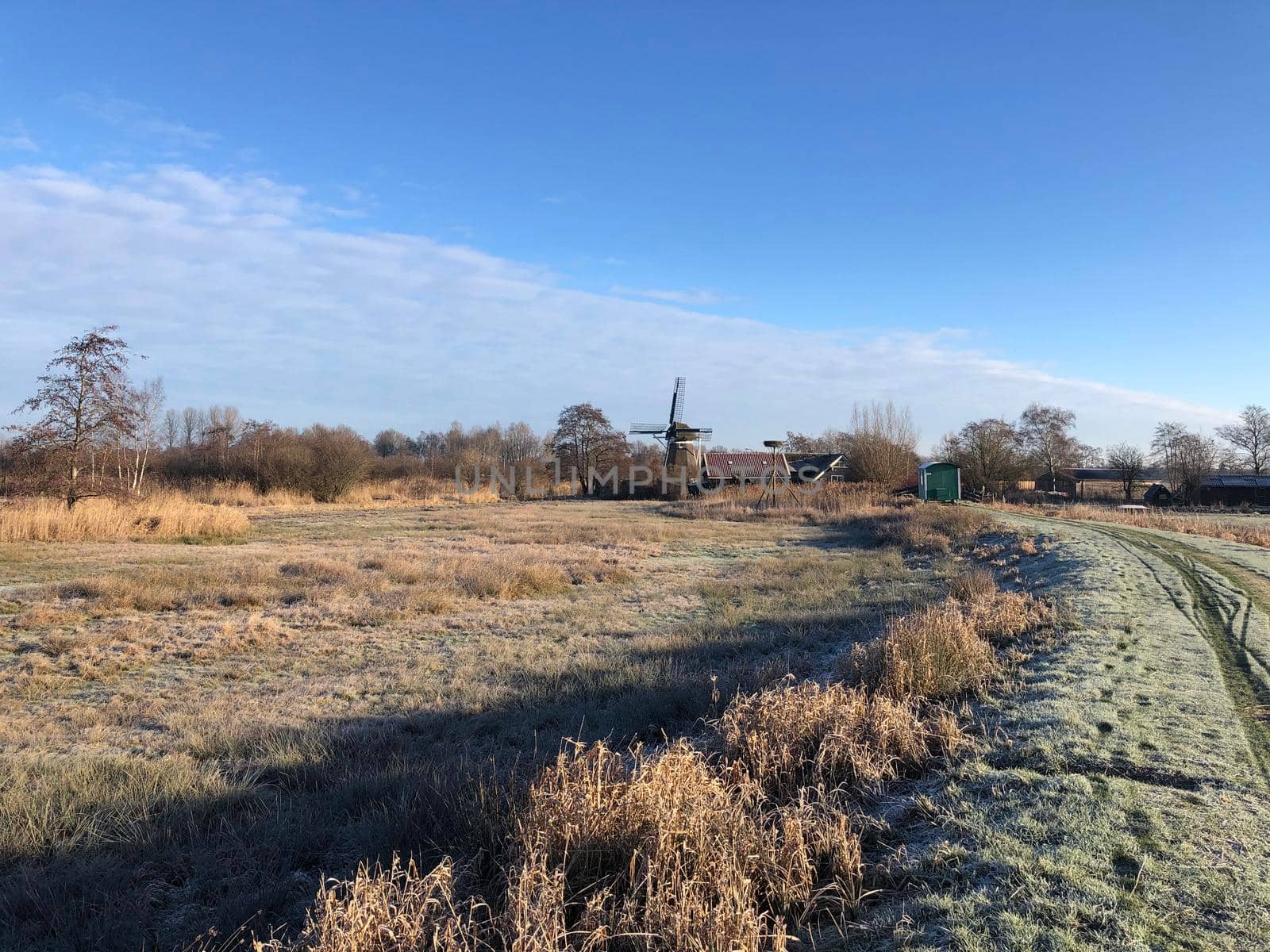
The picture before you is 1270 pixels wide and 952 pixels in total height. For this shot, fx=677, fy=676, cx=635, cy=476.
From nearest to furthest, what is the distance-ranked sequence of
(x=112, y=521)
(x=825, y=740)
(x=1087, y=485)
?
(x=825, y=740)
(x=112, y=521)
(x=1087, y=485)

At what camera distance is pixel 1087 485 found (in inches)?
2532

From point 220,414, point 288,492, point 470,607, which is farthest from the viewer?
point 220,414

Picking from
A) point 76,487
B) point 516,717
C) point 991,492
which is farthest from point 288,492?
point 991,492

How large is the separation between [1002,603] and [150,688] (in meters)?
10.6

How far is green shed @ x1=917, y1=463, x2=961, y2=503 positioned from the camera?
42938mm

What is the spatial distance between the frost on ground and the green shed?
1467 inches

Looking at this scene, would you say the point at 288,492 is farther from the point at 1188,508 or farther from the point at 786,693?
the point at 1188,508

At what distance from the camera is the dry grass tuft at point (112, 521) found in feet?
56.0

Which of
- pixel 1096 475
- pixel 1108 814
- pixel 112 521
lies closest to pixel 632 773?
pixel 1108 814

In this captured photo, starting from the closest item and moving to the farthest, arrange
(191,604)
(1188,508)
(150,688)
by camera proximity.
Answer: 1. (150,688)
2. (191,604)
3. (1188,508)

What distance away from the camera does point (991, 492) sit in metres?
48.5

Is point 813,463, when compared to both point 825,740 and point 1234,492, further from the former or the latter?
point 825,740

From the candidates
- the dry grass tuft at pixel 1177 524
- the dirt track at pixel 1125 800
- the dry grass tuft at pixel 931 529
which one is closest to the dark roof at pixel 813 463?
the dry grass tuft at pixel 1177 524

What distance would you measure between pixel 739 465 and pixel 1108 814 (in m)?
57.8
